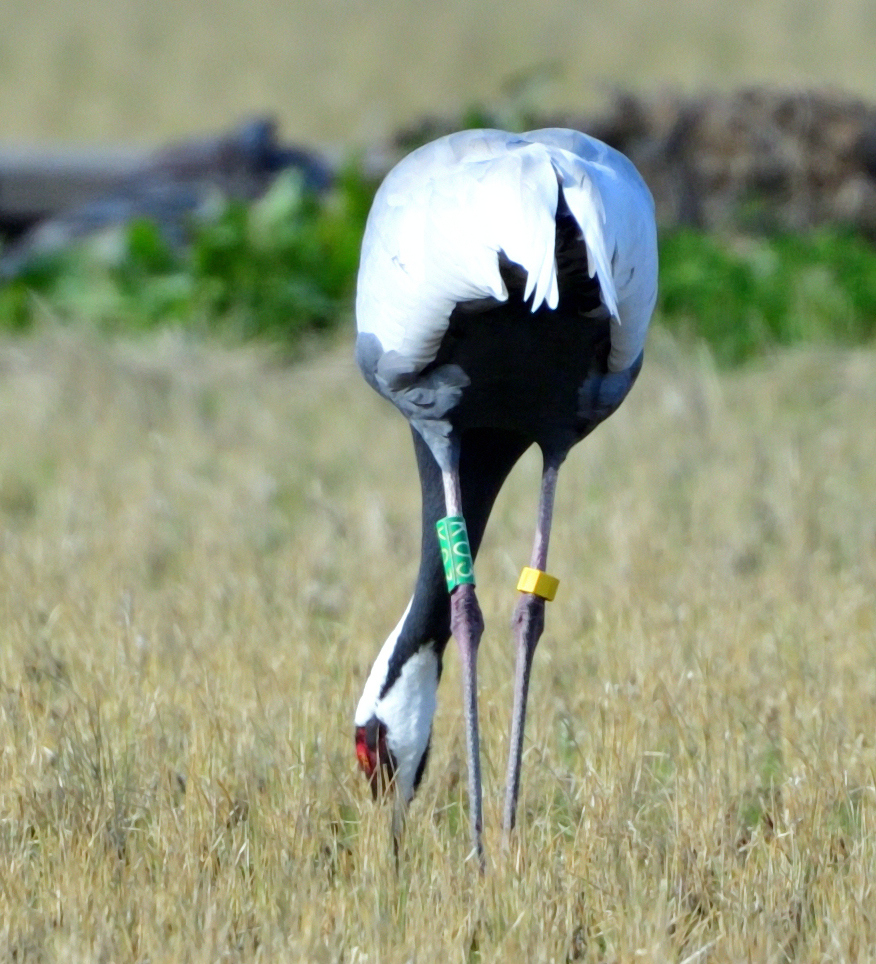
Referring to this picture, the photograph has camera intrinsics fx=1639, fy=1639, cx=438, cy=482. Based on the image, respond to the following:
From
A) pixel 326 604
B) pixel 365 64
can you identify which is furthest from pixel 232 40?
pixel 326 604

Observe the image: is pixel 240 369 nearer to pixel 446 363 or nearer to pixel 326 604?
pixel 326 604

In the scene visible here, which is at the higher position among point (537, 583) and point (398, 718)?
point (537, 583)

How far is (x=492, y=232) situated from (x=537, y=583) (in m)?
0.86

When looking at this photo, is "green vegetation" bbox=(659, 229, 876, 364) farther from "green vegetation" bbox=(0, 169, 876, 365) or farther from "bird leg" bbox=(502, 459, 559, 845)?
"bird leg" bbox=(502, 459, 559, 845)

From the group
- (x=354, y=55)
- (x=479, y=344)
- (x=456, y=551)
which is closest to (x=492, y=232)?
(x=479, y=344)

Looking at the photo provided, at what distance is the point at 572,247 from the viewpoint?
3.18 m

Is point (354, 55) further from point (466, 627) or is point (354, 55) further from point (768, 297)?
point (466, 627)

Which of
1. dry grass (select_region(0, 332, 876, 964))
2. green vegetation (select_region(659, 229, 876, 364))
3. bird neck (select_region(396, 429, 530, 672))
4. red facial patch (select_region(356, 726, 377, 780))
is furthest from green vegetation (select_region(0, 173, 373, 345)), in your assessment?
red facial patch (select_region(356, 726, 377, 780))

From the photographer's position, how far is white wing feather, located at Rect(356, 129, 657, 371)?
299cm

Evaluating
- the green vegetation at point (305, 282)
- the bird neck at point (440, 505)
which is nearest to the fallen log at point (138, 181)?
the green vegetation at point (305, 282)

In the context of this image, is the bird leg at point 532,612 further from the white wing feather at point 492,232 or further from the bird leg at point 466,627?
the white wing feather at point 492,232

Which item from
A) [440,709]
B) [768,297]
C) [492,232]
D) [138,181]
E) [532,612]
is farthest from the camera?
[138,181]

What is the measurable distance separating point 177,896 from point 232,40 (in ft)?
83.0

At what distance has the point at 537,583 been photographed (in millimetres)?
3541
